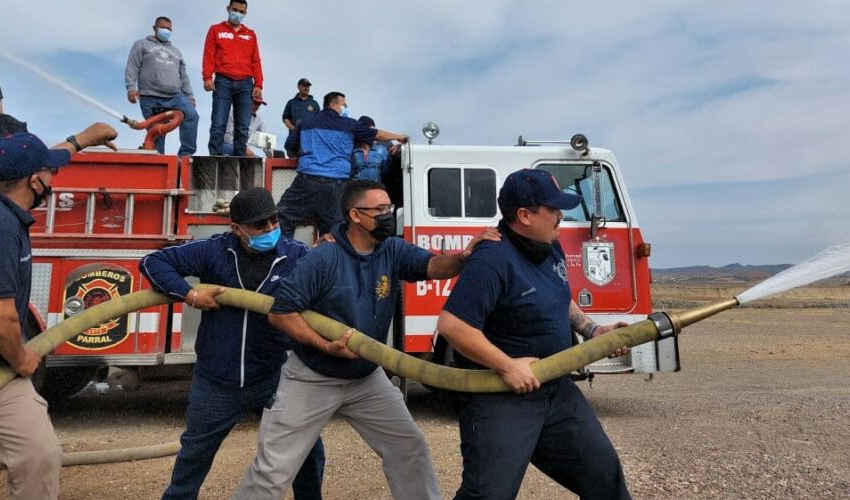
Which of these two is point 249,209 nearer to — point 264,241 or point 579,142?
point 264,241

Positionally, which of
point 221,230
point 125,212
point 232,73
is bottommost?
point 221,230

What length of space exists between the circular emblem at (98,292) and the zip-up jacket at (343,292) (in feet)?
12.2

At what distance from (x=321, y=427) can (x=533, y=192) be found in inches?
63.3

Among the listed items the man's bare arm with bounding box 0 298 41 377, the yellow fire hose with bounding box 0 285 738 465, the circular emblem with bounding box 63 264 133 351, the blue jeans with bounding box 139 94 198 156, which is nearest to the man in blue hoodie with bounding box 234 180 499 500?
the yellow fire hose with bounding box 0 285 738 465

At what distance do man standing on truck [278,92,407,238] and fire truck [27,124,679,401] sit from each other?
0.79 ft

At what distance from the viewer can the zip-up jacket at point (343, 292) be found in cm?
291

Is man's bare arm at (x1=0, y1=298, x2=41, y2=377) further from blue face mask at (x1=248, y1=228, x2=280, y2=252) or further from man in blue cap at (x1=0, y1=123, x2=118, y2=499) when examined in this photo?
blue face mask at (x1=248, y1=228, x2=280, y2=252)

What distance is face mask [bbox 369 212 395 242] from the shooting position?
3.07 meters

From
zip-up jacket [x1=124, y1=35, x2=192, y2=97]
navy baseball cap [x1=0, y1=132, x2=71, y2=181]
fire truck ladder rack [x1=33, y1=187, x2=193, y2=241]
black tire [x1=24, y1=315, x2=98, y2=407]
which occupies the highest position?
zip-up jacket [x1=124, y1=35, x2=192, y2=97]

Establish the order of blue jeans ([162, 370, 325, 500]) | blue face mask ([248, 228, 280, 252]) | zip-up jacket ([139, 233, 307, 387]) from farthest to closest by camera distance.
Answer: blue face mask ([248, 228, 280, 252]), zip-up jacket ([139, 233, 307, 387]), blue jeans ([162, 370, 325, 500])

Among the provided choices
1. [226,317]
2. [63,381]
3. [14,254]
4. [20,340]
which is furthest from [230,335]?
[63,381]

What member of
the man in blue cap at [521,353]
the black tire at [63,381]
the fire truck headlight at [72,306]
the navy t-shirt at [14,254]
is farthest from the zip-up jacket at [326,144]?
the man in blue cap at [521,353]

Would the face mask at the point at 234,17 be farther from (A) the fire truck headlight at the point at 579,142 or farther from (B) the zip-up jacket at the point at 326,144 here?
(A) the fire truck headlight at the point at 579,142

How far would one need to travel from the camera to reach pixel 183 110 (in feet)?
23.2
